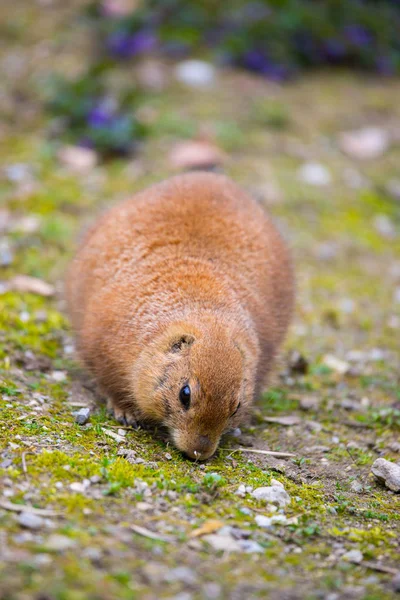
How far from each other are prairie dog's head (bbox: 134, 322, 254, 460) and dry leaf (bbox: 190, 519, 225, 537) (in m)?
0.79

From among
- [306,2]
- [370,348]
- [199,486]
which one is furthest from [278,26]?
[199,486]

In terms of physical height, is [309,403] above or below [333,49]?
below

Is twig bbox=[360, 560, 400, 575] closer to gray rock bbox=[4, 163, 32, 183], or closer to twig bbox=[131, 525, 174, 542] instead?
twig bbox=[131, 525, 174, 542]

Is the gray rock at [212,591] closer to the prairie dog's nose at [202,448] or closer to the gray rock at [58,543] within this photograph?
the gray rock at [58,543]

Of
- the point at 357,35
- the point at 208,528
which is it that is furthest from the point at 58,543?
the point at 357,35

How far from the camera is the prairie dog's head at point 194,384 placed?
4.79 meters

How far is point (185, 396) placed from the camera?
4.86m

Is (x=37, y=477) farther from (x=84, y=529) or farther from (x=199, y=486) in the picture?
(x=199, y=486)

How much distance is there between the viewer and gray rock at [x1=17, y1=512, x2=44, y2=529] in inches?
141

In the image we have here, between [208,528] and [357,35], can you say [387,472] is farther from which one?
[357,35]

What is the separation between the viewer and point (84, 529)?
364 cm

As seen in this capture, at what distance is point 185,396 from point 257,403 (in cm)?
146

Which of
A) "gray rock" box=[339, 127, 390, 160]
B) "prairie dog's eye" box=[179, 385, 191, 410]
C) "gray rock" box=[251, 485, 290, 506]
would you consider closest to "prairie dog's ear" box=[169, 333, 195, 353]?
"prairie dog's eye" box=[179, 385, 191, 410]

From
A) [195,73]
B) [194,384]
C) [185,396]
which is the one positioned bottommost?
[195,73]
